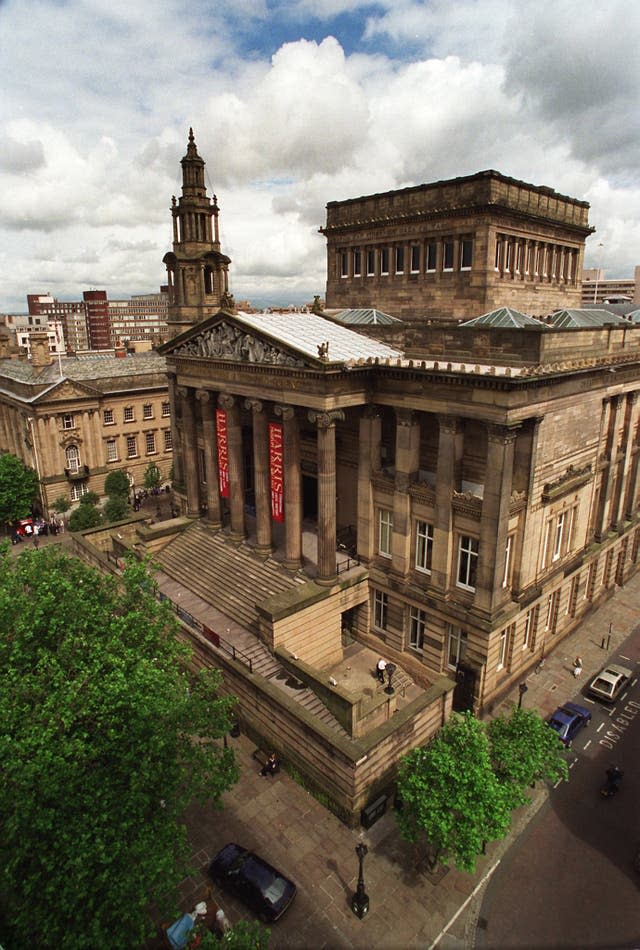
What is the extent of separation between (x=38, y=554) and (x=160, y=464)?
153 ft

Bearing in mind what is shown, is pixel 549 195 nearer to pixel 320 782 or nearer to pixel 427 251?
pixel 427 251

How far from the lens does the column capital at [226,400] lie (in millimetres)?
38931

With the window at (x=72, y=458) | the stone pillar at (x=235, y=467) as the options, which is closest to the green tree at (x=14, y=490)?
the window at (x=72, y=458)

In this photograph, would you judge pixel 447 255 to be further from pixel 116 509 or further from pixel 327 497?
pixel 116 509

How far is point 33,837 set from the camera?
16.2 meters

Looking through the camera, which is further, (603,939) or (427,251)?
(427,251)

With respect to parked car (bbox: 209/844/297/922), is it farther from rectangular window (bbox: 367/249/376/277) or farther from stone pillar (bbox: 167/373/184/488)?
rectangular window (bbox: 367/249/376/277)

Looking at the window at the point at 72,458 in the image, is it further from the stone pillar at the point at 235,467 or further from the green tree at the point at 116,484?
the stone pillar at the point at 235,467

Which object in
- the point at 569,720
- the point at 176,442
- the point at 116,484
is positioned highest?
the point at 176,442

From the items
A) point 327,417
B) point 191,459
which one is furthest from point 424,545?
point 191,459

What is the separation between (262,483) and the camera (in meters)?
38.4

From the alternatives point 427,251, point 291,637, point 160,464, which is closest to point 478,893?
point 291,637

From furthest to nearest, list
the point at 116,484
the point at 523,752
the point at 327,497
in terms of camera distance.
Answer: the point at 116,484, the point at 327,497, the point at 523,752

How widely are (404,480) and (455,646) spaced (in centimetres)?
971
